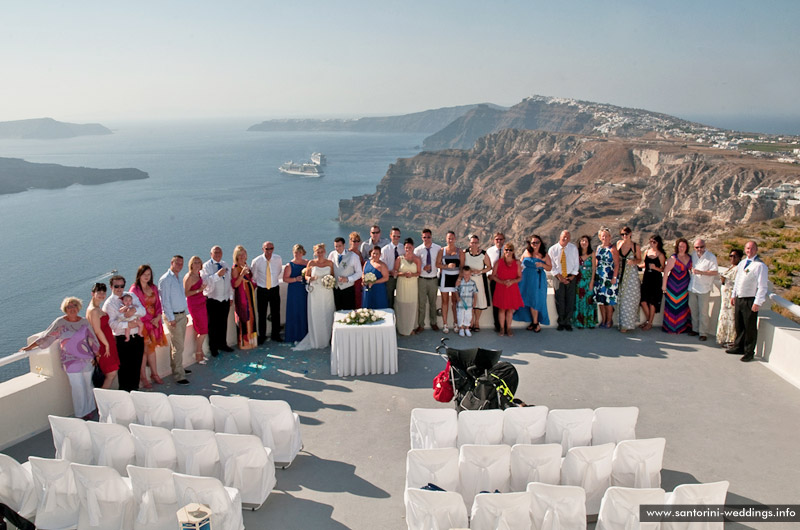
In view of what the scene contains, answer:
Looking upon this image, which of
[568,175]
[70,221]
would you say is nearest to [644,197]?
[568,175]

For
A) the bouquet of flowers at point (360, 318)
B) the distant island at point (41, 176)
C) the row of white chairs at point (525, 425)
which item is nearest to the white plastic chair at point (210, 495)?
the row of white chairs at point (525, 425)

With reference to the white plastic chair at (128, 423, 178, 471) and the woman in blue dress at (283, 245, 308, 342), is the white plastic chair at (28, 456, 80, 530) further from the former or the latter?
the woman in blue dress at (283, 245, 308, 342)

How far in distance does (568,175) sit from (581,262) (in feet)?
374

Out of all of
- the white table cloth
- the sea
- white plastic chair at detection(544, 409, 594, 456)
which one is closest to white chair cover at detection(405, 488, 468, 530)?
white plastic chair at detection(544, 409, 594, 456)

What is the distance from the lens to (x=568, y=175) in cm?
11706

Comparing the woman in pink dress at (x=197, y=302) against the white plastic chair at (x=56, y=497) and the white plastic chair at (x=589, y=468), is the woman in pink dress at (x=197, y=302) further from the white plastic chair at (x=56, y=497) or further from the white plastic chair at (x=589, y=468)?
the white plastic chair at (x=589, y=468)

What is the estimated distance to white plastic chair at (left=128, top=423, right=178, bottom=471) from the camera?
15.8 ft

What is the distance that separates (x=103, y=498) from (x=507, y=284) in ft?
20.6

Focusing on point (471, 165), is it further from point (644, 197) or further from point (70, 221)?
point (70, 221)

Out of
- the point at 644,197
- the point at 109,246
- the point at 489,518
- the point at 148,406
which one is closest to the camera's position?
the point at 489,518

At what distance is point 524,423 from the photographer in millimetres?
5090

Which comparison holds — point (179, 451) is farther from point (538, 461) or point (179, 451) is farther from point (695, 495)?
point (695, 495)

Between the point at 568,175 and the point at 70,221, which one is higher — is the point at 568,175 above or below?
above

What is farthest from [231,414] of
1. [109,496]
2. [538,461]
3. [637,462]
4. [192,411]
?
[637,462]
